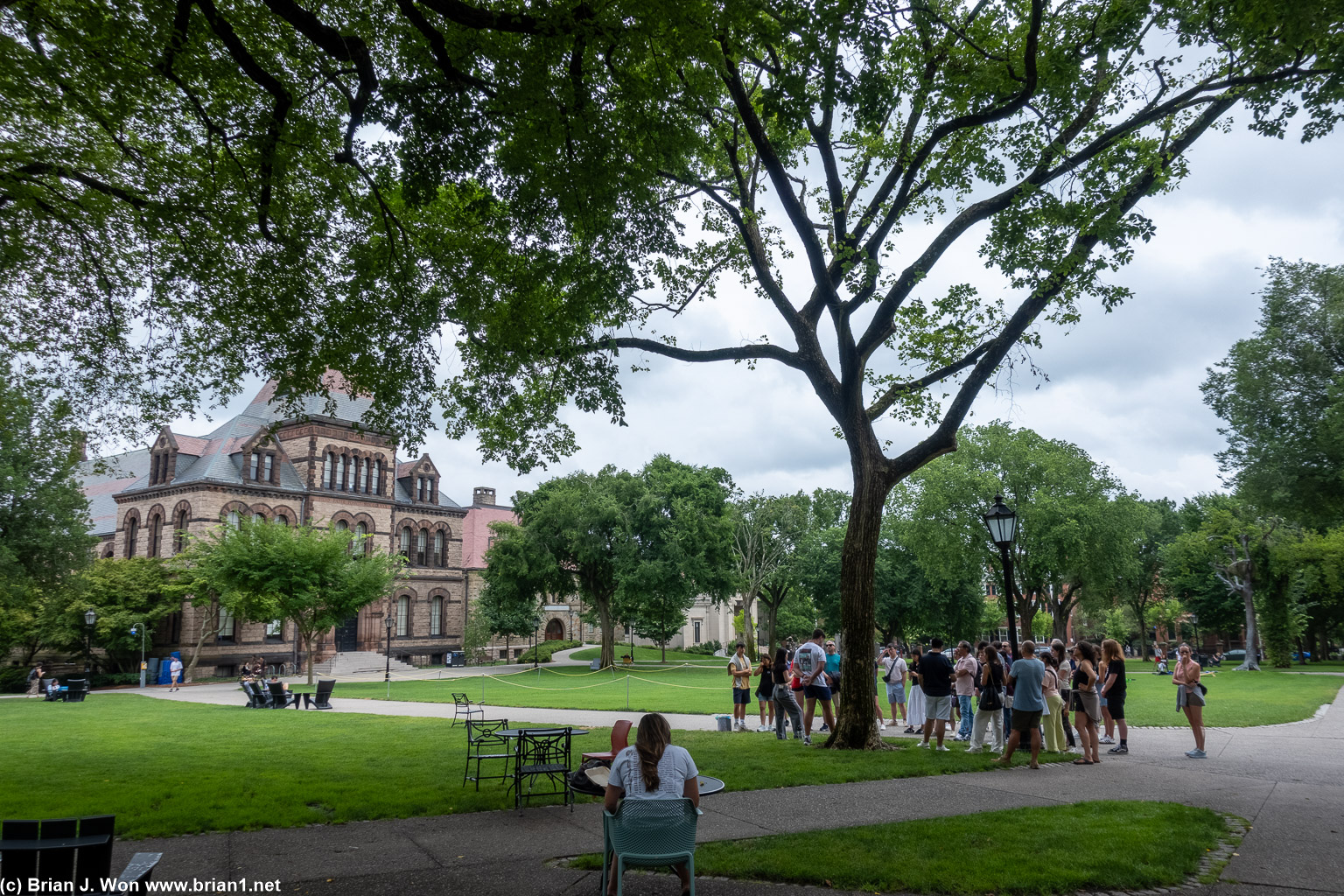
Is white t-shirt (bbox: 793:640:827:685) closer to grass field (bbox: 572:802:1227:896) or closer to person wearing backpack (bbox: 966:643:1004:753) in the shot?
person wearing backpack (bbox: 966:643:1004:753)

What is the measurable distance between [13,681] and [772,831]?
4738 cm

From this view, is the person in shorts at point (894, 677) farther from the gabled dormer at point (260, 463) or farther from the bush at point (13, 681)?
the gabled dormer at point (260, 463)

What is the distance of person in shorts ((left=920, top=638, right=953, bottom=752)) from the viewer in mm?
14148

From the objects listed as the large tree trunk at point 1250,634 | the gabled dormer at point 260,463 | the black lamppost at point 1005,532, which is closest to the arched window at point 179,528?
the gabled dormer at point 260,463

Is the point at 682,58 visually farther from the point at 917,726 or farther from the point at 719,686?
the point at 719,686

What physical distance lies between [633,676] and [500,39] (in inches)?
1389

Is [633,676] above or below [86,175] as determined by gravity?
below

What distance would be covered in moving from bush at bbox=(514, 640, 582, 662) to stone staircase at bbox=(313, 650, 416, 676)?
472 inches

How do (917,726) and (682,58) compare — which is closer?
(682,58)

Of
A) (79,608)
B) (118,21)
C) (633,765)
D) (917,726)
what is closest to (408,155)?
(118,21)

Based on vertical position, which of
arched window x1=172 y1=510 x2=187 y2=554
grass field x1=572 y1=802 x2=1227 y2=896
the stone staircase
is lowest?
the stone staircase

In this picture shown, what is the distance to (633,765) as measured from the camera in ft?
19.0

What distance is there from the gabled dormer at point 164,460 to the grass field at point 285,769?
3526 cm

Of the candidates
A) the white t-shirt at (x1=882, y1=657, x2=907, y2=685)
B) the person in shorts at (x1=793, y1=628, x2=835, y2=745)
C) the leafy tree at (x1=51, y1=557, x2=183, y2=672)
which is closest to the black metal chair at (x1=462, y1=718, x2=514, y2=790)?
the person in shorts at (x1=793, y1=628, x2=835, y2=745)
